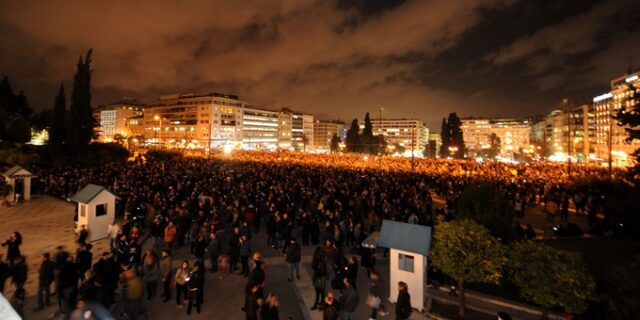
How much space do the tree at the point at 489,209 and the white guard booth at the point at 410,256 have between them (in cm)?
266

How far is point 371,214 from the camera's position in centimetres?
1392

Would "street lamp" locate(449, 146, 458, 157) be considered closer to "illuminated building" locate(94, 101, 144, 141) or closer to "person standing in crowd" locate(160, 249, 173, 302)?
"person standing in crowd" locate(160, 249, 173, 302)

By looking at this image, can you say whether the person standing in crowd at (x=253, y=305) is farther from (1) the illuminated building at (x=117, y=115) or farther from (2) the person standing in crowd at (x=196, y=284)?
(1) the illuminated building at (x=117, y=115)

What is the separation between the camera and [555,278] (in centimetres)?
655

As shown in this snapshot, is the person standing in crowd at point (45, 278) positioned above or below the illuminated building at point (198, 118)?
below

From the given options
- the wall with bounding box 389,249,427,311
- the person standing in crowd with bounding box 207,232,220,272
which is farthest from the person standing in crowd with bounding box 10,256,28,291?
the wall with bounding box 389,249,427,311

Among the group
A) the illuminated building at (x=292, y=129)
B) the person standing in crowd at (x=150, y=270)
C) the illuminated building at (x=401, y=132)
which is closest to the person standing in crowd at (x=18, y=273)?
the person standing in crowd at (x=150, y=270)

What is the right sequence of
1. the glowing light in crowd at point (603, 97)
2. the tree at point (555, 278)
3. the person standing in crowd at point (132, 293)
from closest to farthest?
the tree at point (555, 278) < the person standing in crowd at point (132, 293) < the glowing light in crowd at point (603, 97)

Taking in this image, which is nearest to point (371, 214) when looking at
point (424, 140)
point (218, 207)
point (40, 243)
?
point (218, 207)

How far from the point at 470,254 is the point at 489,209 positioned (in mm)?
3953

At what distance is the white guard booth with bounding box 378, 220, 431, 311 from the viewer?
27.0 ft

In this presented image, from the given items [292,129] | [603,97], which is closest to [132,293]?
[603,97]

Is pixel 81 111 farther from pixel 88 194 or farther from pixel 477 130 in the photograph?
pixel 477 130

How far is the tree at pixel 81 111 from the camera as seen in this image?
33469 millimetres
